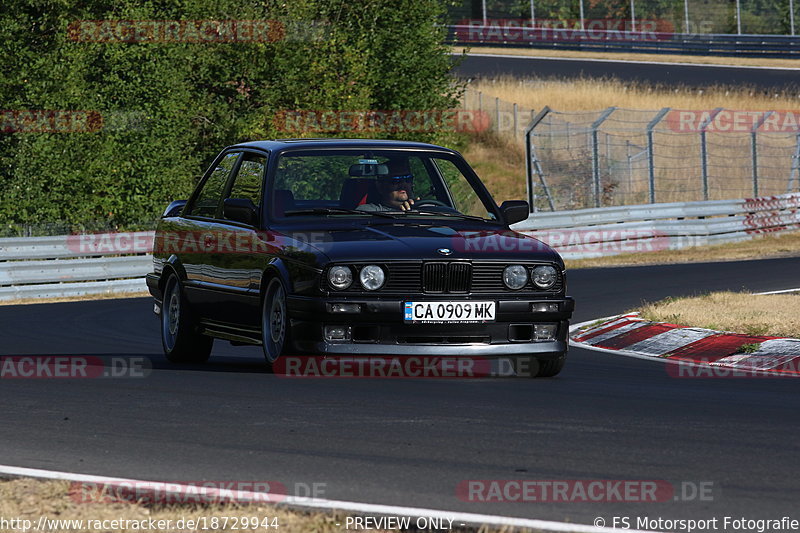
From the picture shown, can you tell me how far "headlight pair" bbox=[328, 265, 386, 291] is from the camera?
9.23 metres

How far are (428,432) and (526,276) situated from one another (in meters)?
2.40

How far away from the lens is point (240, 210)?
400 inches

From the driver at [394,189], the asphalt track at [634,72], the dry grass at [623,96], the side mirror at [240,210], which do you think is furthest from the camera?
the asphalt track at [634,72]

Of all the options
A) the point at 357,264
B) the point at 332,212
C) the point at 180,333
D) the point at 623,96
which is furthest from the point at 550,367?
the point at 623,96

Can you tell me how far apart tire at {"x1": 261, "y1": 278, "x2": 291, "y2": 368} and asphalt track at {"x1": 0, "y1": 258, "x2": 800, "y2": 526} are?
0.23 metres

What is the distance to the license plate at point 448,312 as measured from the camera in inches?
364

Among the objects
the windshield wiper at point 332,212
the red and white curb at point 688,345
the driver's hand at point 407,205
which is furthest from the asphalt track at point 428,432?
the driver's hand at point 407,205

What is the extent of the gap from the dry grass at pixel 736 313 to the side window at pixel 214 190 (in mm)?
4559

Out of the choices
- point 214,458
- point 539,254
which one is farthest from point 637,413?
point 214,458

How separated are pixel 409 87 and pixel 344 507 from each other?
1244 inches

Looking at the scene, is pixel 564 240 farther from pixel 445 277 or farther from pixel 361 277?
pixel 361 277

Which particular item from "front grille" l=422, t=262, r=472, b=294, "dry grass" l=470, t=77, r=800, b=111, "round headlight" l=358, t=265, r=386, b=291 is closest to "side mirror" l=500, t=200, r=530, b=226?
"front grille" l=422, t=262, r=472, b=294

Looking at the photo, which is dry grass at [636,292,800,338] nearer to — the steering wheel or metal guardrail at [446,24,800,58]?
the steering wheel

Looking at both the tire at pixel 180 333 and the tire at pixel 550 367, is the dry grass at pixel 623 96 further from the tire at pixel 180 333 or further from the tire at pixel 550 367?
the tire at pixel 550 367
